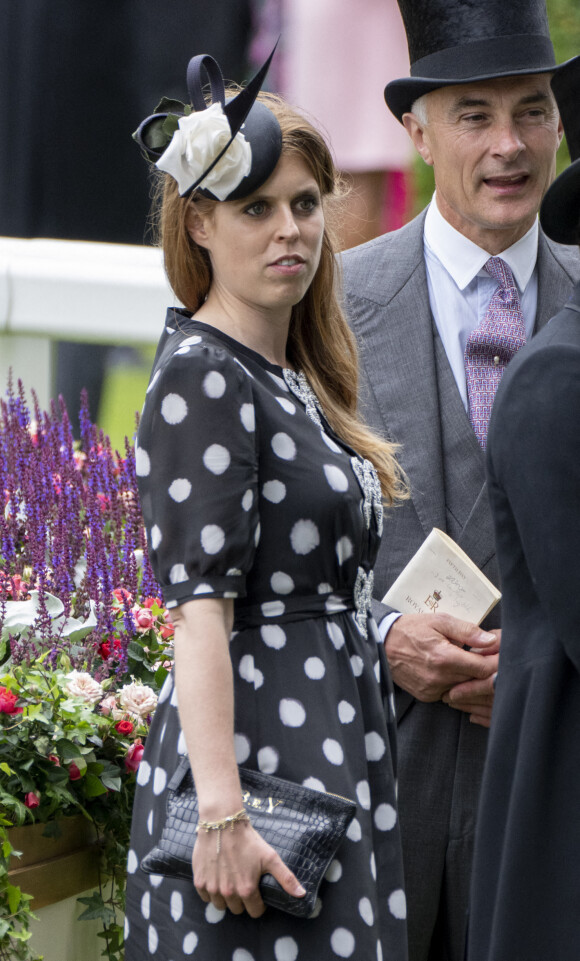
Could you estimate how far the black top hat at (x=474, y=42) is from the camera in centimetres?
259

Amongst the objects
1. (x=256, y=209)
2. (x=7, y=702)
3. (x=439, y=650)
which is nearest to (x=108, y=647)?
(x=7, y=702)

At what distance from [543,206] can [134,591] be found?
1357 mm

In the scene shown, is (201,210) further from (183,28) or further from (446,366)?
(183,28)

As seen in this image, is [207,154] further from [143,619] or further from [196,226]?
[143,619]

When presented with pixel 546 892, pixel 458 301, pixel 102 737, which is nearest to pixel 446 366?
pixel 458 301

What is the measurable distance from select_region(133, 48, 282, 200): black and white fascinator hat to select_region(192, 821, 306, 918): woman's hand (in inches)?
37.2

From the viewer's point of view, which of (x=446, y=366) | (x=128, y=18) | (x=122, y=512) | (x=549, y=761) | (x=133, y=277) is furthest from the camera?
(x=128, y=18)

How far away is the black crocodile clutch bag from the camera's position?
173 centimetres

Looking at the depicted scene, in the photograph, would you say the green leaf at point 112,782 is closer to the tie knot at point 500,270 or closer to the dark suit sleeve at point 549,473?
the dark suit sleeve at point 549,473

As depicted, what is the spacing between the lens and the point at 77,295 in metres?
4.48

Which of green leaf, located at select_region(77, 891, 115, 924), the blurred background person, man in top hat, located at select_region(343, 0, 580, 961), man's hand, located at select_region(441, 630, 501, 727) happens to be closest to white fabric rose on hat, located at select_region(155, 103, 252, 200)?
man in top hat, located at select_region(343, 0, 580, 961)

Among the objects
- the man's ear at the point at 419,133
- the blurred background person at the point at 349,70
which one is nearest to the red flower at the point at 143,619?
the man's ear at the point at 419,133

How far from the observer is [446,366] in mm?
2592

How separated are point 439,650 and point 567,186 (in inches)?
38.8
